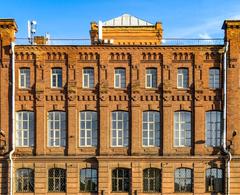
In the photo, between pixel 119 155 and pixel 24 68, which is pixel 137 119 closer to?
pixel 119 155

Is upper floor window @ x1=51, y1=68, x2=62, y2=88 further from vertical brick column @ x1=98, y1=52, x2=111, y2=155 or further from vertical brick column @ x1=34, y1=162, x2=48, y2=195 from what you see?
vertical brick column @ x1=34, y1=162, x2=48, y2=195

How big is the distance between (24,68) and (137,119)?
889 cm

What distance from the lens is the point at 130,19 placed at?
48656mm

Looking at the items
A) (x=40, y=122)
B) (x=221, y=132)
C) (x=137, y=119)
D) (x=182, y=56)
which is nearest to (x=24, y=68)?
(x=40, y=122)

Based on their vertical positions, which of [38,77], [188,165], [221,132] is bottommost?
[188,165]

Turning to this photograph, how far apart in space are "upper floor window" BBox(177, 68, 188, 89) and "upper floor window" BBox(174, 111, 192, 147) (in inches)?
75.7

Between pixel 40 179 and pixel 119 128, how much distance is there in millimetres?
6616

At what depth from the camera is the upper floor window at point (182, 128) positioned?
3606 centimetres

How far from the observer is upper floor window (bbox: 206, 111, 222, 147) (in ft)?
118

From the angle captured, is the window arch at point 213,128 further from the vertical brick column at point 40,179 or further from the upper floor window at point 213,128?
the vertical brick column at point 40,179

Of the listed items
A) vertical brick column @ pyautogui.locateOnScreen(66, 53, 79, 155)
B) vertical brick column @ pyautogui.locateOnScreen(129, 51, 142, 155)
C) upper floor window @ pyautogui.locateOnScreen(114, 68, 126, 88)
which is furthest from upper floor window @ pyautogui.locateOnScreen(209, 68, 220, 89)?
vertical brick column @ pyautogui.locateOnScreen(66, 53, 79, 155)

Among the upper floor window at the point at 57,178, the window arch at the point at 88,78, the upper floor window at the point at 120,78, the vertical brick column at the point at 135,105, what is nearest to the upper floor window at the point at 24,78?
the window arch at the point at 88,78

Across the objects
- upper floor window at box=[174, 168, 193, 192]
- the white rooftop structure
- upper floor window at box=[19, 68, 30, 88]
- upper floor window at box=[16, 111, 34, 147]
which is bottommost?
upper floor window at box=[174, 168, 193, 192]

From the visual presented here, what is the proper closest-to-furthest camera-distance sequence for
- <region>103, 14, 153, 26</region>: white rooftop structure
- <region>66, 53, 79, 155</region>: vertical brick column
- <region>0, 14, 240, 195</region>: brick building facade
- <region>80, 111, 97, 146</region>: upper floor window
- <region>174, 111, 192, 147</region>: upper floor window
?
<region>0, 14, 240, 195</region>: brick building facade
<region>66, 53, 79, 155</region>: vertical brick column
<region>174, 111, 192, 147</region>: upper floor window
<region>80, 111, 97, 146</region>: upper floor window
<region>103, 14, 153, 26</region>: white rooftop structure
